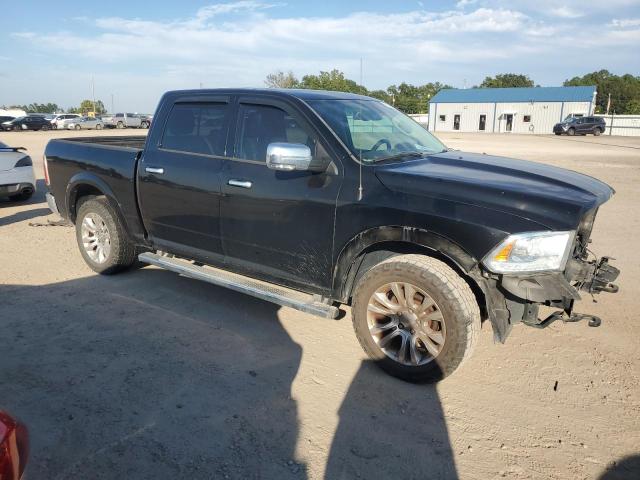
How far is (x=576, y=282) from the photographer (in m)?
3.51

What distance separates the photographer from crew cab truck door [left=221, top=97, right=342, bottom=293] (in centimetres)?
382

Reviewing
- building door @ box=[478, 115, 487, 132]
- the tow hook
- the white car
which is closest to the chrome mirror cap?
the tow hook

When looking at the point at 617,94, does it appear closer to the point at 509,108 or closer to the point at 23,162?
the point at 509,108

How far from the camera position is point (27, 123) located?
142 feet

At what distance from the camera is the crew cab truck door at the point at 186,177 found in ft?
14.7

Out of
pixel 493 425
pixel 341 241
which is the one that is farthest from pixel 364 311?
pixel 493 425

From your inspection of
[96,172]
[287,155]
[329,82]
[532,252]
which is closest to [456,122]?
[329,82]

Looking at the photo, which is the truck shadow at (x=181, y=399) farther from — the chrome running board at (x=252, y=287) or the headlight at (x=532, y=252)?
the headlight at (x=532, y=252)

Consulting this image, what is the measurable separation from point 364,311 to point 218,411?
1.23 metres

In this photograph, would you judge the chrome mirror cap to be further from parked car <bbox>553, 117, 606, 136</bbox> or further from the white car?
parked car <bbox>553, 117, 606, 136</bbox>

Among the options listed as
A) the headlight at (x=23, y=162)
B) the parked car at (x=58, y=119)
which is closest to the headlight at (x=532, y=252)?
the headlight at (x=23, y=162)

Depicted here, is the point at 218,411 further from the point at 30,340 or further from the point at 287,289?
the point at 30,340

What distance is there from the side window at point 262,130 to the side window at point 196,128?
0.22 metres

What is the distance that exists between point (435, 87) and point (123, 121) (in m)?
70.5
